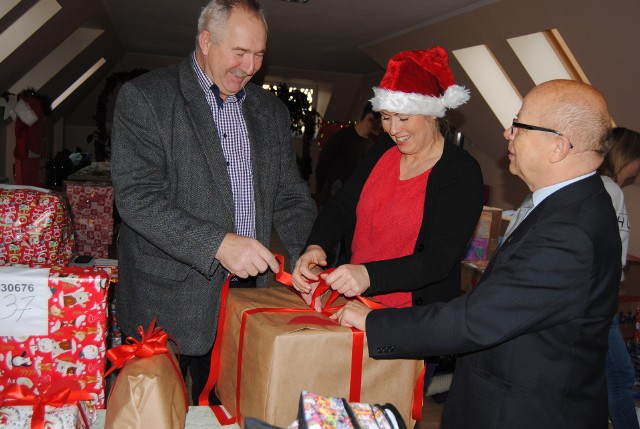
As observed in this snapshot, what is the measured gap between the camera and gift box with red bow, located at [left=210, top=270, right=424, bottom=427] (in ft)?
3.89

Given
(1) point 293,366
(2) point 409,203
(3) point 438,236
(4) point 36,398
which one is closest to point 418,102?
(2) point 409,203

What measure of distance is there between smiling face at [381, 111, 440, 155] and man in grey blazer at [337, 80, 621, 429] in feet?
1.74

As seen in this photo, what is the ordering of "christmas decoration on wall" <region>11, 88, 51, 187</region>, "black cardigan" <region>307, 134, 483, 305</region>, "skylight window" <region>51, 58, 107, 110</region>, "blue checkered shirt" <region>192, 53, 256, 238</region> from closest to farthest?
"black cardigan" <region>307, 134, 483, 305</region>, "blue checkered shirt" <region>192, 53, 256, 238</region>, "christmas decoration on wall" <region>11, 88, 51, 187</region>, "skylight window" <region>51, 58, 107, 110</region>

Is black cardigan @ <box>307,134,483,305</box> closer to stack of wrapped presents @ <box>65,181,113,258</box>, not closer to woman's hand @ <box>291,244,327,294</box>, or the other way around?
woman's hand @ <box>291,244,327,294</box>

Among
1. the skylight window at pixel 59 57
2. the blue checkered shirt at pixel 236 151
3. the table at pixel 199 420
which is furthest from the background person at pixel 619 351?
the skylight window at pixel 59 57

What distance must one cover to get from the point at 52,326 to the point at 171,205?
16.2 inches

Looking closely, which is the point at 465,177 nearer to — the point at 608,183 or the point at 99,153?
the point at 608,183

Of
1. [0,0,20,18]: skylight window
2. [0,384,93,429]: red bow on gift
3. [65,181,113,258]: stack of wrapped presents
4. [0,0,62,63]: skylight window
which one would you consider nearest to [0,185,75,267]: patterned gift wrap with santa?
[0,384,93,429]: red bow on gift

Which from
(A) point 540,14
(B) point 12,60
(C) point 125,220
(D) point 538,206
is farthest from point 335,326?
(B) point 12,60

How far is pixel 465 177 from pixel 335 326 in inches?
25.4

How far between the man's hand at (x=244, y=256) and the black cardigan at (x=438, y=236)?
250 mm

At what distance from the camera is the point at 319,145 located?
522 inches

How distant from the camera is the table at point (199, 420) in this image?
1287 millimetres

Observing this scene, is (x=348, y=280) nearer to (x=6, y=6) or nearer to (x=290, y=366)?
(x=290, y=366)
